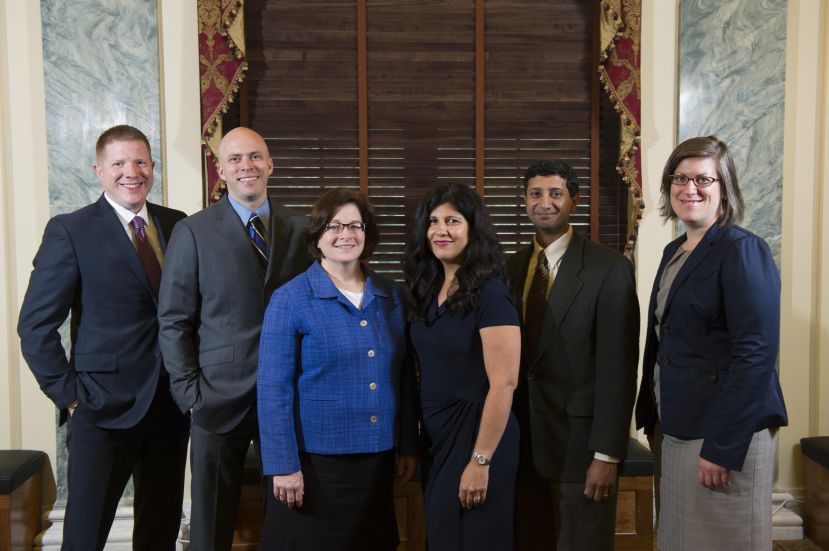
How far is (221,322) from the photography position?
2180 millimetres

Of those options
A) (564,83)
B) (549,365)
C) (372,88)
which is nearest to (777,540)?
(549,365)

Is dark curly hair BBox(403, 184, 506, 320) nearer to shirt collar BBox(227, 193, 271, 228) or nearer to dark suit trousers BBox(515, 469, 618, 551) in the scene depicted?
shirt collar BBox(227, 193, 271, 228)

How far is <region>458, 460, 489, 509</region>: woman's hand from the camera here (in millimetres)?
1909

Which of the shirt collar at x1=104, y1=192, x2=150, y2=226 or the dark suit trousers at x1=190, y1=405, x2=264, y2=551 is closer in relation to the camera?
the dark suit trousers at x1=190, y1=405, x2=264, y2=551

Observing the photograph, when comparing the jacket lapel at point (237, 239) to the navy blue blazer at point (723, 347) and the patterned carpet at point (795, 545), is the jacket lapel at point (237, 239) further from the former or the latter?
the patterned carpet at point (795, 545)

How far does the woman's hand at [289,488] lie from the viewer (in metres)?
1.90

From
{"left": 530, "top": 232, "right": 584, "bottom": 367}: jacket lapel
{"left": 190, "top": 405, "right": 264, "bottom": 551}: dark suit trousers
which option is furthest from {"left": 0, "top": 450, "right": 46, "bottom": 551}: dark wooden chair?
{"left": 530, "top": 232, "right": 584, "bottom": 367}: jacket lapel

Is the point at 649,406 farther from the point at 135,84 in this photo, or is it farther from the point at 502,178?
the point at 135,84

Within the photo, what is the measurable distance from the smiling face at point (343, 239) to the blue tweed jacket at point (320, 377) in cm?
7

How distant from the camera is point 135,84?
310 cm

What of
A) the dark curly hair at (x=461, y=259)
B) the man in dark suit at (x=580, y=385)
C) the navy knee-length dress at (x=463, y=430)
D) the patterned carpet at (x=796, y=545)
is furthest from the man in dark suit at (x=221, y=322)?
the patterned carpet at (x=796, y=545)

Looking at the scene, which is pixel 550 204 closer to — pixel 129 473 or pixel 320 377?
→ pixel 320 377

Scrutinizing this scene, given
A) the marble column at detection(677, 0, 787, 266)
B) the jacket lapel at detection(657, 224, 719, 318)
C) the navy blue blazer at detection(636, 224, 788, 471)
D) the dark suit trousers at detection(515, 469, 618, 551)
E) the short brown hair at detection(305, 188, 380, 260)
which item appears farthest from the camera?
the marble column at detection(677, 0, 787, 266)

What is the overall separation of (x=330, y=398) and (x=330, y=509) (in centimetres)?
30
